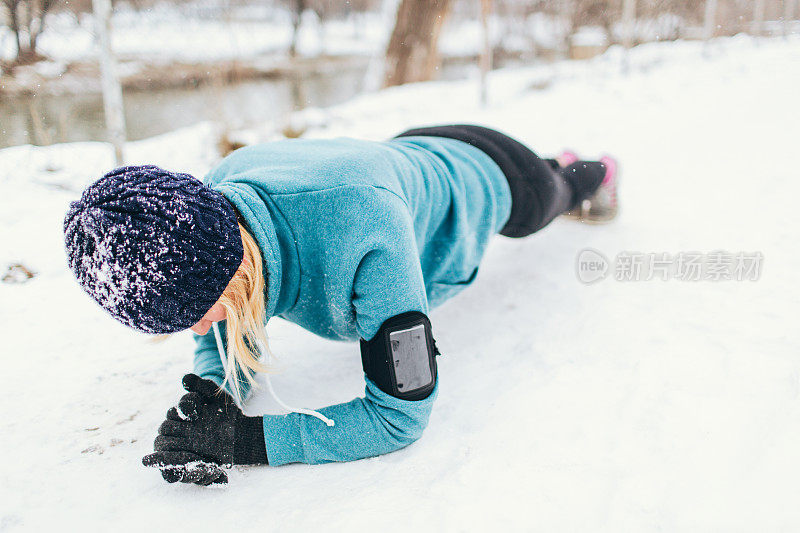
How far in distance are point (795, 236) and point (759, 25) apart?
365 cm

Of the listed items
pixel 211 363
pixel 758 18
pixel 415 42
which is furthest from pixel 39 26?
pixel 758 18

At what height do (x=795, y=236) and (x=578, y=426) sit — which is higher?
(x=795, y=236)

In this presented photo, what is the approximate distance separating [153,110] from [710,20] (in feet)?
16.0

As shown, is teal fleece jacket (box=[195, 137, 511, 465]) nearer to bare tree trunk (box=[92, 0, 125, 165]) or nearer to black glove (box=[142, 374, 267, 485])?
black glove (box=[142, 374, 267, 485])

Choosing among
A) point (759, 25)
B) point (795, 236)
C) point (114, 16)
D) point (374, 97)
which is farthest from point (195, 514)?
point (759, 25)

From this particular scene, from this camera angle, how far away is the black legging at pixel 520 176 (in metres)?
1.58

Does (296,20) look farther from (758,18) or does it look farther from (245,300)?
(245,300)

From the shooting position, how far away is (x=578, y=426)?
3.79 feet

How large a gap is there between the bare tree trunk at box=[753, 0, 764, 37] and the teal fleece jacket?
4.73m

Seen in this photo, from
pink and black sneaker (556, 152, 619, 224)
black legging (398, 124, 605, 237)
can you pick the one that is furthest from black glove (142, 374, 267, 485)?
pink and black sneaker (556, 152, 619, 224)

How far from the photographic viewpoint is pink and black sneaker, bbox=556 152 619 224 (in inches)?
83.1

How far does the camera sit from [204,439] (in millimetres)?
999

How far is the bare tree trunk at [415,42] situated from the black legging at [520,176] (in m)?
4.24

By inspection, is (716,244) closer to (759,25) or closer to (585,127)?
(585,127)
